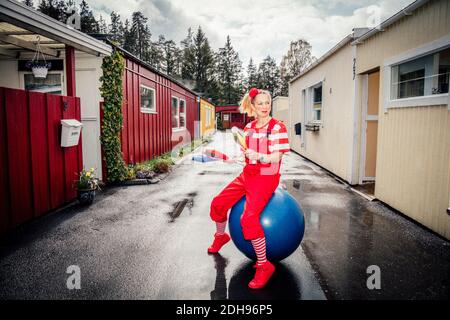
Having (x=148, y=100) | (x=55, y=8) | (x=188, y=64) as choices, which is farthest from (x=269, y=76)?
(x=148, y=100)

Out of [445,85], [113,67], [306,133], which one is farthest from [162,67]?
[445,85]

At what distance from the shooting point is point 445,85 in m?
4.75

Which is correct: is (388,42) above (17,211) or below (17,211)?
above

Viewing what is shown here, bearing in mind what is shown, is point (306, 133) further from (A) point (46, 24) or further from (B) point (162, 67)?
(B) point (162, 67)

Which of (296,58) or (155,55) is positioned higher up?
(155,55)

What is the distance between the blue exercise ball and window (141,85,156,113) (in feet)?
26.1

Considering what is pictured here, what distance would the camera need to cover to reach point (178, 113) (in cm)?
1755

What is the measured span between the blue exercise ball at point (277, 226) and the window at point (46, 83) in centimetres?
723

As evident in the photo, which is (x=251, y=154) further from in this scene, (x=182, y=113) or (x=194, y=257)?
(x=182, y=113)

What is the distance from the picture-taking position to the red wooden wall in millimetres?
9141

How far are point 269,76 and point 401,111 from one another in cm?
6798

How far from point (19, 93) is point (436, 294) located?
19.5 feet
